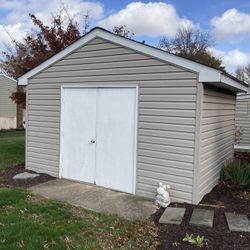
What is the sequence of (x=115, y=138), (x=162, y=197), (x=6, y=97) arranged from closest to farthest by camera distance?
1. (x=162, y=197)
2. (x=115, y=138)
3. (x=6, y=97)

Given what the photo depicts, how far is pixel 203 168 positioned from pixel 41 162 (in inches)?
161

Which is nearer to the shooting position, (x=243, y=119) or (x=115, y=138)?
(x=115, y=138)

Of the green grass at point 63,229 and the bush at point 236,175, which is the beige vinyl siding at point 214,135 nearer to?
the bush at point 236,175

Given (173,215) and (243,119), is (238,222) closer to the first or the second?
(173,215)

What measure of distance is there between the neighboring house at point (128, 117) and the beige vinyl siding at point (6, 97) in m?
17.3

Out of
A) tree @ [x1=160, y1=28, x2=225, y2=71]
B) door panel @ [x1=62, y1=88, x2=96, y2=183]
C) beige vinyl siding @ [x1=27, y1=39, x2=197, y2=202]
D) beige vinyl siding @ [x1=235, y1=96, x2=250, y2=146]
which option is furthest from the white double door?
tree @ [x1=160, y1=28, x2=225, y2=71]

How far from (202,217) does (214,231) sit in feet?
1.73

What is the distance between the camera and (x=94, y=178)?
7898 mm

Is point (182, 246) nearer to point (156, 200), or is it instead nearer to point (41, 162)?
point (156, 200)

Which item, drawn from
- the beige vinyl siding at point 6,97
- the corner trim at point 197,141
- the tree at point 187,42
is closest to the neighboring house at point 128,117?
the corner trim at point 197,141

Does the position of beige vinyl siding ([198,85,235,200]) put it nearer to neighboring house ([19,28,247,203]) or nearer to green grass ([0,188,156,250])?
neighboring house ([19,28,247,203])

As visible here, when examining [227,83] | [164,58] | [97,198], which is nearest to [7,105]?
[97,198]

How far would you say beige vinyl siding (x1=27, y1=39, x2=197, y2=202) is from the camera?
6.61 meters

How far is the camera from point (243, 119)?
A: 15.1 metres
